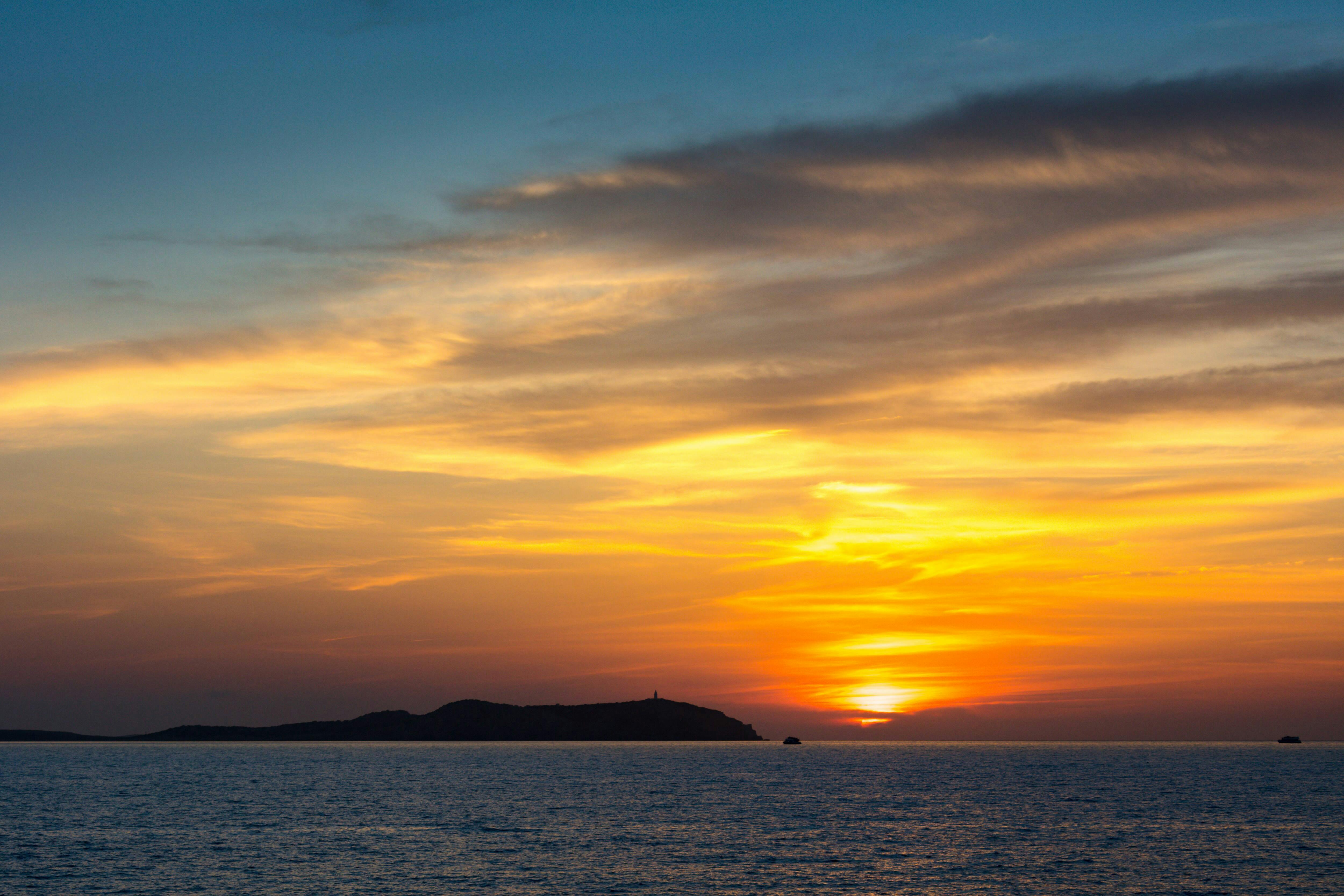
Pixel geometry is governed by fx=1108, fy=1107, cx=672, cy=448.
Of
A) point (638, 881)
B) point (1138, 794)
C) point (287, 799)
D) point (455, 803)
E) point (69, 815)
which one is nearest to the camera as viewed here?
point (638, 881)

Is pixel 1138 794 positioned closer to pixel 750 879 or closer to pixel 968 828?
pixel 968 828

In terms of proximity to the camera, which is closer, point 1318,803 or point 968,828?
point 968,828

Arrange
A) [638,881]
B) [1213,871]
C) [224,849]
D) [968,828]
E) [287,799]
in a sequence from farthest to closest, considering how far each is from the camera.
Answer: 1. [287,799]
2. [968,828]
3. [224,849]
4. [1213,871]
5. [638,881]

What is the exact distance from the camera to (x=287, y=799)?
585 feet

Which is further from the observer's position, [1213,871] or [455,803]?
[455,803]

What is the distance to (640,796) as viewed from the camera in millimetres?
183375

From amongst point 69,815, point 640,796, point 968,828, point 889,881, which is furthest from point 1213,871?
point 69,815

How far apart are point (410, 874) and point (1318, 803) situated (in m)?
146

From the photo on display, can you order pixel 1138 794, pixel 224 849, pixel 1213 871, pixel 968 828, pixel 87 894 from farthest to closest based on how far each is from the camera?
pixel 1138 794 < pixel 968 828 < pixel 224 849 < pixel 1213 871 < pixel 87 894

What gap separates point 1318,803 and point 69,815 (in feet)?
590

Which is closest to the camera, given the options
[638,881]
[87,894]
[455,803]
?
[87,894]

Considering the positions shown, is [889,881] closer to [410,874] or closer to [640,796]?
[410,874]

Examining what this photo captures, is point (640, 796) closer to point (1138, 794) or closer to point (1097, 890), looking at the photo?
point (1138, 794)

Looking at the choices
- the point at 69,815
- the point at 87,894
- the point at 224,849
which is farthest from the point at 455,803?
the point at 87,894
